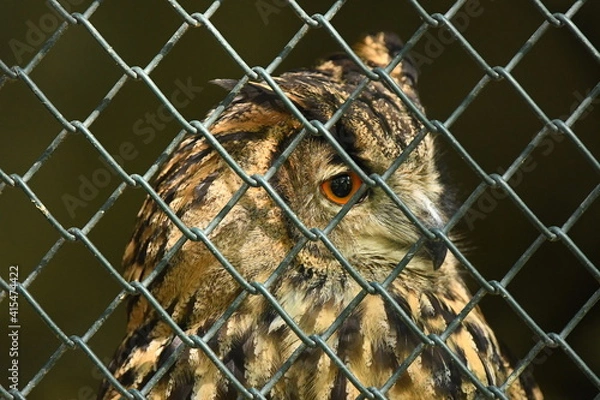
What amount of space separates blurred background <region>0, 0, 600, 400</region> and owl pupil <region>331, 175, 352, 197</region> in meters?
1.66

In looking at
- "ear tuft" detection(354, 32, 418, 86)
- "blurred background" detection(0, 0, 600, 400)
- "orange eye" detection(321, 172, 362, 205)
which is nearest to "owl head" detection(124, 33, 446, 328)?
"orange eye" detection(321, 172, 362, 205)

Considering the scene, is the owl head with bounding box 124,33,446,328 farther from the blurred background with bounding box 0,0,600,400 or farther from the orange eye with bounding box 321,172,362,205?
the blurred background with bounding box 0,0,600,400

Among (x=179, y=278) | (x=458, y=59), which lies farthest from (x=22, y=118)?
(x=179, y=278)

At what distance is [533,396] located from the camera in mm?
2402

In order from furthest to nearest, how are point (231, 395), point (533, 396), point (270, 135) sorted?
point (533, 396) → point (270, 135) → point (231, 395)

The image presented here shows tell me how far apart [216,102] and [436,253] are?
82.9 inches

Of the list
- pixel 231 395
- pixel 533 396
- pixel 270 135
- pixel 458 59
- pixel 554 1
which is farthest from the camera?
pixel 458 59

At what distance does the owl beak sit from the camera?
6.71 feet

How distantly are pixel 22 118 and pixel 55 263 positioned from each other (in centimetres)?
73

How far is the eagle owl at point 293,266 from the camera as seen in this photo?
1.84 m

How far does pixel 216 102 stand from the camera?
395 centimetres

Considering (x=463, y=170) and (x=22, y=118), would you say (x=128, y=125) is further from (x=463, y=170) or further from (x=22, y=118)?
(x=463, y=170)

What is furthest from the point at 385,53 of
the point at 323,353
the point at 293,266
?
the point at 323,353

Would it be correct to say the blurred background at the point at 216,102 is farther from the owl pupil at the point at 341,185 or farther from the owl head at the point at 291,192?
the owl pupil at the point at 341,185
